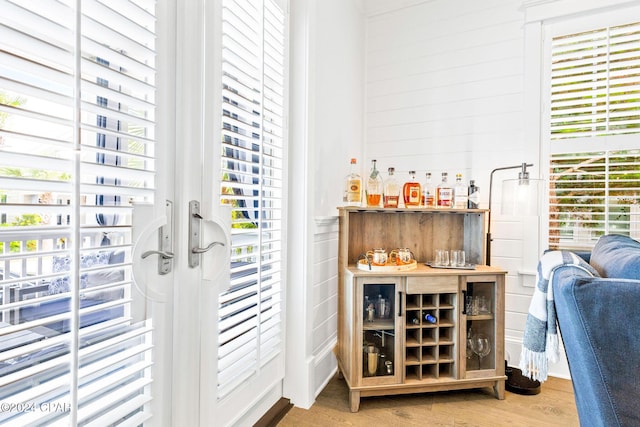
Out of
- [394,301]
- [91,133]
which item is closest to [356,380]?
[394,301]

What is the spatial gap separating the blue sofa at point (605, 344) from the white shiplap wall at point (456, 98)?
171 cm

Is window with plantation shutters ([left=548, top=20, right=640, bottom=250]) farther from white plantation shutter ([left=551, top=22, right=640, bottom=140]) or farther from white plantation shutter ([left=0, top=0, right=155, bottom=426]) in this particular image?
white plantation shutter ([left=0, top=0, right=155, bottom=426])

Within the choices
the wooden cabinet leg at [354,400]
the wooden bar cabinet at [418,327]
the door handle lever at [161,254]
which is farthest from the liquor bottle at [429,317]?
the door handle lever at [161,254]

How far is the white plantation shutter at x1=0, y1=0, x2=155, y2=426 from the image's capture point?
0.73 m

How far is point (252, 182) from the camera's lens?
1.63m

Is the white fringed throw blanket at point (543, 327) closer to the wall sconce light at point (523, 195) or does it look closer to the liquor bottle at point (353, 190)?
the wall sconce light at point (523, 195)

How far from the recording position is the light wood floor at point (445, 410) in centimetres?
185

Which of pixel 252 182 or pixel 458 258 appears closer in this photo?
pixel 252 182

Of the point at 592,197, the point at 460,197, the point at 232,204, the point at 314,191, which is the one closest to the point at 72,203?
the point at 232,204

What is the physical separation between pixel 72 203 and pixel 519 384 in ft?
8.38

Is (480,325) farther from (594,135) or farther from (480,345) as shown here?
(594,135)

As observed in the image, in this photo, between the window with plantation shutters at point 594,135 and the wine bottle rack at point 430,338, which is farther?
the window with plantation shutters at point 594,135

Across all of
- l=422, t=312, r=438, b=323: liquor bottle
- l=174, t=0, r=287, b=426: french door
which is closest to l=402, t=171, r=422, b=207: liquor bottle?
l=422, t=312, r=438, b=323: liquor bottle

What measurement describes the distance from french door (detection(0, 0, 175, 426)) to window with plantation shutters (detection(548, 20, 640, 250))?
8.27 ft
